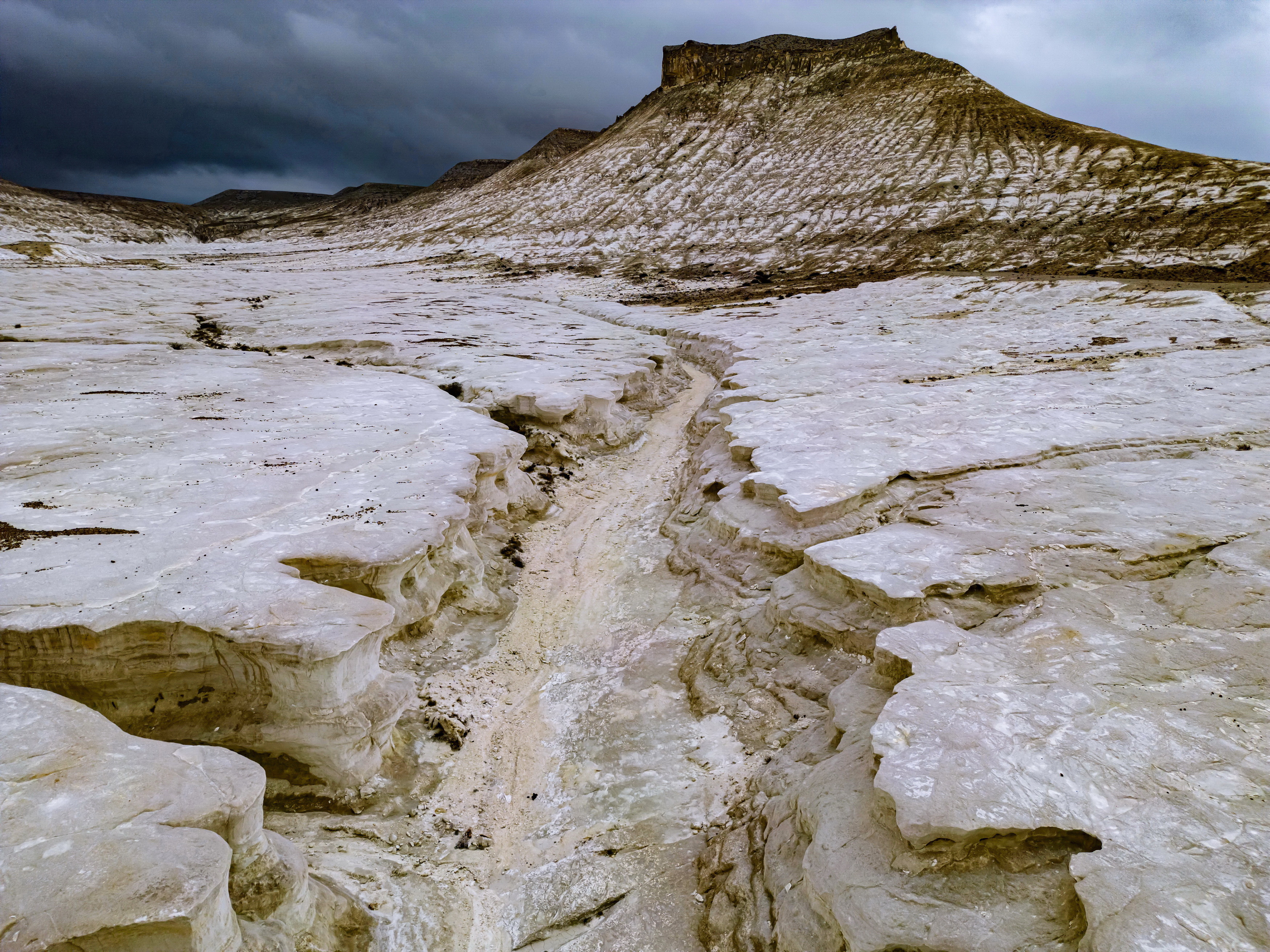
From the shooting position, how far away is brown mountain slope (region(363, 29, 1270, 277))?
16672 mm

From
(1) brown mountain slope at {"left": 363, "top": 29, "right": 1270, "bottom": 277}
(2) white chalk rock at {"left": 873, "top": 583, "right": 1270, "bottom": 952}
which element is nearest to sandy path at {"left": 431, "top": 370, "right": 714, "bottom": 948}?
(2) white chalk rock at {"left": 873, "top": 583, "right": 1270, "bottom": 952}

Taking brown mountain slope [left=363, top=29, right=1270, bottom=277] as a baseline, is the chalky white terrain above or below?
below

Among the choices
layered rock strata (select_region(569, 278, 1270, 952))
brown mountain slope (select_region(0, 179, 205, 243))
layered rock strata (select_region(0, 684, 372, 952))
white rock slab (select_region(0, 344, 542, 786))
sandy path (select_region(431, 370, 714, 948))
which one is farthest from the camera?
brown mountain slope (select_region(0, 179, 205, 243))

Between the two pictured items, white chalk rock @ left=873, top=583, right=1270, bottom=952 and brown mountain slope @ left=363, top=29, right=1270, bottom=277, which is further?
brown mountain slope @ left=363, top=29, right=1270, bottom=277

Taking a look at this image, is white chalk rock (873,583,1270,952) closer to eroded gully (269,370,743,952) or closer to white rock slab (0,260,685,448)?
eroded gully (269,370,743,952)

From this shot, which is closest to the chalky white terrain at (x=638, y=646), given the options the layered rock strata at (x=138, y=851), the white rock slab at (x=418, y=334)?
the layered rock strata at (x=138, y=851)

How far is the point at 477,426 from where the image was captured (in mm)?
6160

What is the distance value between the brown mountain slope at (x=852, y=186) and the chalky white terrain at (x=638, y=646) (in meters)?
8.25

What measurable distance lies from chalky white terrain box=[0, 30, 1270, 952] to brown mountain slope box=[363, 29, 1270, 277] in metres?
8.25

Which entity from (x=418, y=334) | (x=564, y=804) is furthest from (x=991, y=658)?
(x=418, y=334)

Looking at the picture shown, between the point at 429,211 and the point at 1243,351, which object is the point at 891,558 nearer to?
the point at 1243,351

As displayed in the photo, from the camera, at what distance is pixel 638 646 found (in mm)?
4469

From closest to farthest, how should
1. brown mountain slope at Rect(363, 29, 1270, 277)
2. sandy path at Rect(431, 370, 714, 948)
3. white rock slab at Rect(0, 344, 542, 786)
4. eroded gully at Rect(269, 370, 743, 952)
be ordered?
eroded gully at Rect(269, 370, 743, 952) < white rock slab at Rect(0, 344, 542, 786) < sandy path at Rect(431, 370, 714, 948) < brown mountain slope at Rect(363, 29, 1270, 277)

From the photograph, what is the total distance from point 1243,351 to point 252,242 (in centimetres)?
4489
